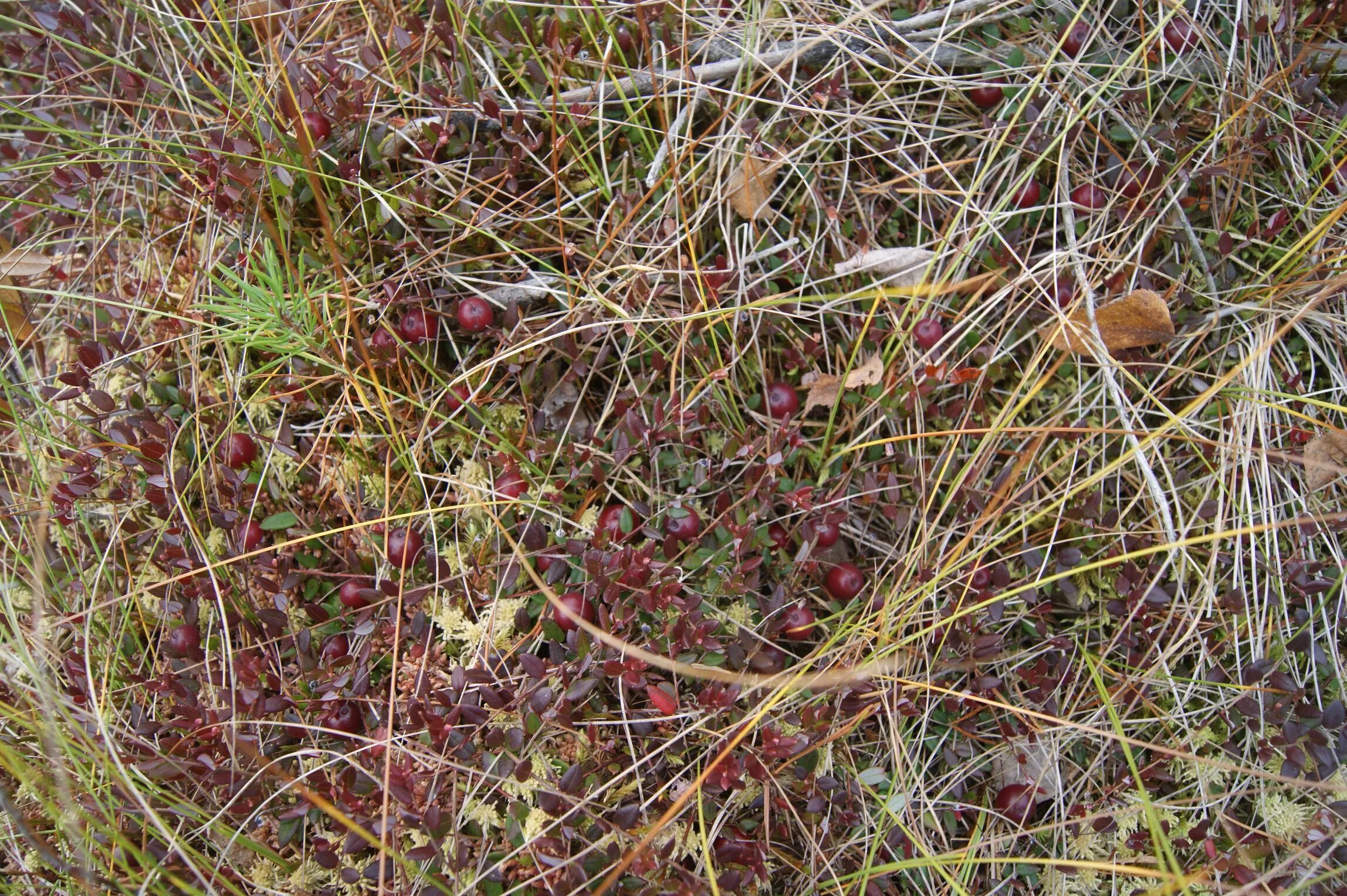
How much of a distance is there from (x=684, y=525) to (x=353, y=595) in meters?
1.13

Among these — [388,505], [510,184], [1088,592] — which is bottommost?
[1088,592]

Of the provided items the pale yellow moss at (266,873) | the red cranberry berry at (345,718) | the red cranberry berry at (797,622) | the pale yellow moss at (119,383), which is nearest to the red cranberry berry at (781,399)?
the red cranberry berry at (797,622)

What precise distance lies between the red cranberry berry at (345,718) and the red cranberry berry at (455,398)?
40.3 inches

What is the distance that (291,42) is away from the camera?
3225 mm

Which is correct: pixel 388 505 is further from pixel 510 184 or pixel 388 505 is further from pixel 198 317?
pixel 510 184

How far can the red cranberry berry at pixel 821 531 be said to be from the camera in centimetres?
278

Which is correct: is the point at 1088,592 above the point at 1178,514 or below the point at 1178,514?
below

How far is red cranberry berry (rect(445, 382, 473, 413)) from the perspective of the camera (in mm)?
2932

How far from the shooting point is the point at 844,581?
2797mm

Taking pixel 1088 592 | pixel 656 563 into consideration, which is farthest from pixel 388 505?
pixel 1088 592

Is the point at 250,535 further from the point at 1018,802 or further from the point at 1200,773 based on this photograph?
the point at 1200,773

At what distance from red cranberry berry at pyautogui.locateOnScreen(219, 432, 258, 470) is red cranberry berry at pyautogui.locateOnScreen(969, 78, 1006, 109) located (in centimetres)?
291

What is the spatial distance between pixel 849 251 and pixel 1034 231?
667mm

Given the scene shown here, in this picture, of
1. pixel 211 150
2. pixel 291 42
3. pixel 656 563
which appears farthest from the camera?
pixel 291 42
